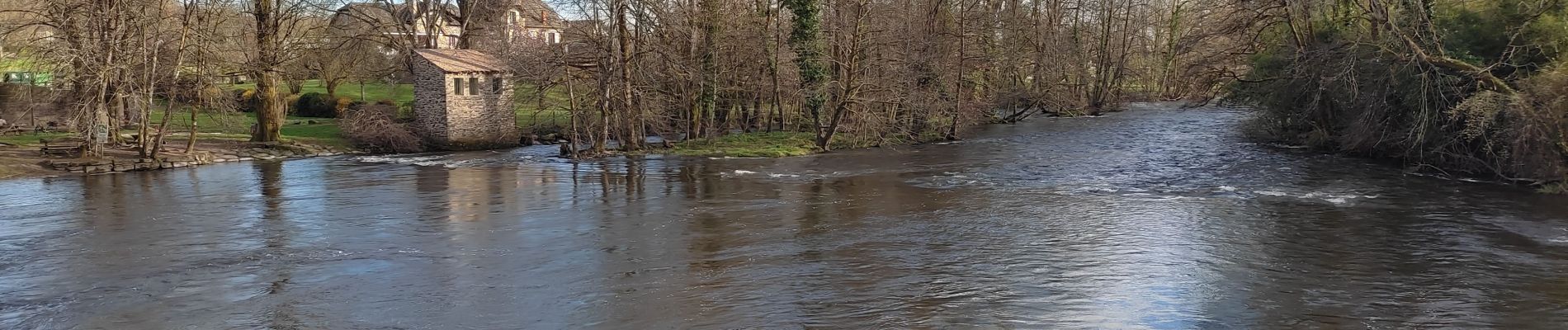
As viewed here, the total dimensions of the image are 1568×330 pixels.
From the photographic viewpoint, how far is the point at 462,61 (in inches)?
1529

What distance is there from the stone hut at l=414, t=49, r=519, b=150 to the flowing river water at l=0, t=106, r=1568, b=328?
9743mm

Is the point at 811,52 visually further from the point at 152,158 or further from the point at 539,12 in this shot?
the point at 539,12

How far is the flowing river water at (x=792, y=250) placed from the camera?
12125 millimetres

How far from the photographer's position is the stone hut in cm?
3772

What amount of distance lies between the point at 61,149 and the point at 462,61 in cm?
1277

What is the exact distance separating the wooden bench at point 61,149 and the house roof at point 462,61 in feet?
36.6

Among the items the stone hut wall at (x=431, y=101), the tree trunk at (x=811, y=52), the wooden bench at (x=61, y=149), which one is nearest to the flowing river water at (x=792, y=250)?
the wooden bench at (x=61, y=149)

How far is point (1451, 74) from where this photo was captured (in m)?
24.0

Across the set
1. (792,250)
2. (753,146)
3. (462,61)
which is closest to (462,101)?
(462,61)

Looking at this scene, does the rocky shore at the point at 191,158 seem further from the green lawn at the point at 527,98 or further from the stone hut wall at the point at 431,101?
the green lawn at the point at 527,98

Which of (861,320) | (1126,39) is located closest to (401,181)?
(861,320)

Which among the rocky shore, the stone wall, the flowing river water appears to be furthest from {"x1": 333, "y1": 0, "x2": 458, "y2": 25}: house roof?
the flowing river water

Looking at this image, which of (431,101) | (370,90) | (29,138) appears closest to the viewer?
(29,138)

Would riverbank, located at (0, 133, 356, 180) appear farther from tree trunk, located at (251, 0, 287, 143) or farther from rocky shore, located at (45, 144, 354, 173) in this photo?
tree trunk, located at (251, 0, 287, 143)
